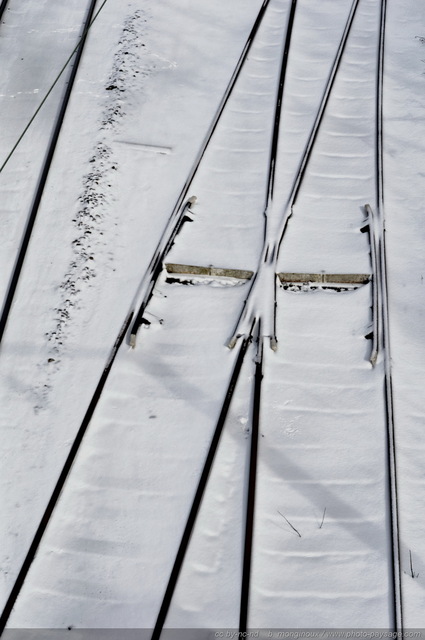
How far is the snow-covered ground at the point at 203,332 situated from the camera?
20.6ft

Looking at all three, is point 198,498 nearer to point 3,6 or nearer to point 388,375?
point 388,375

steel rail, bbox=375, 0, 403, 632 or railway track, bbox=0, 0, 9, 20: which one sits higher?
railway track, bbox=0, 0, 9, 20

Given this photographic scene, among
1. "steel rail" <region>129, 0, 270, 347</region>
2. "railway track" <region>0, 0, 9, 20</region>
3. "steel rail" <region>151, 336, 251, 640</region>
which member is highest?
"railway track" <region>0, 0, 9, 20</region>

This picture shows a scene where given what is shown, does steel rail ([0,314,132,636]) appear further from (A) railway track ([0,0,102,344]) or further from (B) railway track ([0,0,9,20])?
(B) railway track ([0,0,9,20])

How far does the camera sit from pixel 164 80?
11227 mm

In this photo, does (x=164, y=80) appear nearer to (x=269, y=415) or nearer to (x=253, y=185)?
(x=253, y=185)

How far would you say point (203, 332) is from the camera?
7914 millimetres

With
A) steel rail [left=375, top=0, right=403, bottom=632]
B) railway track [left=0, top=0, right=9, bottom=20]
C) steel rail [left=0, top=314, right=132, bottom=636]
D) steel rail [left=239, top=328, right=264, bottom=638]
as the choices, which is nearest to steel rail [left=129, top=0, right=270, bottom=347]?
steel rail [left=0, top=314, right=132, bottom=636]

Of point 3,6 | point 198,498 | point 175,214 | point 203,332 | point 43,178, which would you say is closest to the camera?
point 198,498

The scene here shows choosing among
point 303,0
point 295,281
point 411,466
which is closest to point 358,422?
point 411,466

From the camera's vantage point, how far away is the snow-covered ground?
6270 mm

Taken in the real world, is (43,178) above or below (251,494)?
above

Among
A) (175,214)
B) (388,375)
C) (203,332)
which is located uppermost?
(175,214)

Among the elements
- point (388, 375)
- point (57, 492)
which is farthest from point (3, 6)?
point (388, 375)
